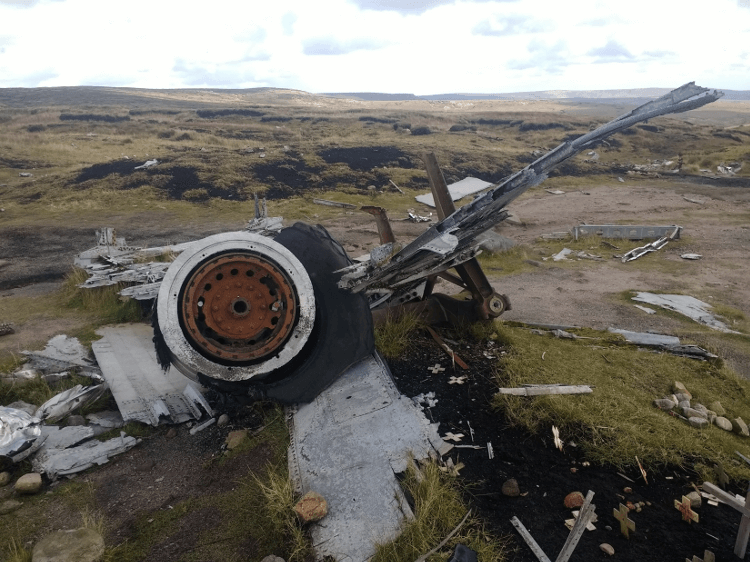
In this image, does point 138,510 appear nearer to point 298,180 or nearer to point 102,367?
point 102,367

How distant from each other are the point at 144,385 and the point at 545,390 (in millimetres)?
5233

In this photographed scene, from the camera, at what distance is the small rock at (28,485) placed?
14.6 feet

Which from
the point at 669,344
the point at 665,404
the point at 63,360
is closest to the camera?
the point at 665,404

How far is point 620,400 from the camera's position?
548 centimetres

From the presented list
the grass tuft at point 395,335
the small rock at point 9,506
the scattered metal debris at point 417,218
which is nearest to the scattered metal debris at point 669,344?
the grass tuft at point 395,335

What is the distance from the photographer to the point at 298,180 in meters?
26.2

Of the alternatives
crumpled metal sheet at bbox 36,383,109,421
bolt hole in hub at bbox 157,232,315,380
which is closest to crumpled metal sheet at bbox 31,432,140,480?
crumpled metal sheet at bbox 36,383,109,421

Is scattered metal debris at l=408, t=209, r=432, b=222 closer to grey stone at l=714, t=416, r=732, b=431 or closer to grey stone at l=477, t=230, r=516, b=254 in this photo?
grey stone at l=477, t=230, r=516, b=254

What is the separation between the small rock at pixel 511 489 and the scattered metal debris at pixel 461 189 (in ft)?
65.5

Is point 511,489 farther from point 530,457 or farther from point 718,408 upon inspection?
point 718,408

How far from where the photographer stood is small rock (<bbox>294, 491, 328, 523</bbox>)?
3.88 m

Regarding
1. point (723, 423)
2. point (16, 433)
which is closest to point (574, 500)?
point (723, 423)

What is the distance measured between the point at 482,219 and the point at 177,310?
12.9ft

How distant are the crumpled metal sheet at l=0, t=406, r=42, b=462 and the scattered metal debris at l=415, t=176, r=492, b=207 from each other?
20115mm
